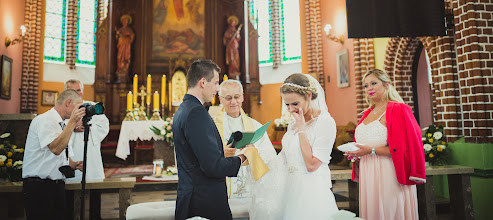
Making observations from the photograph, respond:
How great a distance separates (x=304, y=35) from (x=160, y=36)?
5169 millimetres

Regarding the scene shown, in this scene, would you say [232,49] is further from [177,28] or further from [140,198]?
[140,198]

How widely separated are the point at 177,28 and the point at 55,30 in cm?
536

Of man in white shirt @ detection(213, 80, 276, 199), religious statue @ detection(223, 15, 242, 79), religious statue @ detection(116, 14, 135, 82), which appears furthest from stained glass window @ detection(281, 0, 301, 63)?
man in white shirt @ detection(213, 80, 276, 199)

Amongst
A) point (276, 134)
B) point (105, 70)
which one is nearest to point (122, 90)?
point (105, 70)

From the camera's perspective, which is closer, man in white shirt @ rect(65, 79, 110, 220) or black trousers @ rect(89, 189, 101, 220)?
man in white shirt @ rect(65, 79, 110, 220)

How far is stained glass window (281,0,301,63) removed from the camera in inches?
554

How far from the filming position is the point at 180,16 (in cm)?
1216

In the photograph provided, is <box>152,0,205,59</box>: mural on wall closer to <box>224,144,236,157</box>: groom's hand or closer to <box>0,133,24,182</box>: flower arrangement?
→ <box>0,133,24,182</box>: flower arrangement

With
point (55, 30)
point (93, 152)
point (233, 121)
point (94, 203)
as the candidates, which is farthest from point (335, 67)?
point (55, 30)

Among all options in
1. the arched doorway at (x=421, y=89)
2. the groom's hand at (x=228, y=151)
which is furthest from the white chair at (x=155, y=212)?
the arched doorway at (x=421, y=89)

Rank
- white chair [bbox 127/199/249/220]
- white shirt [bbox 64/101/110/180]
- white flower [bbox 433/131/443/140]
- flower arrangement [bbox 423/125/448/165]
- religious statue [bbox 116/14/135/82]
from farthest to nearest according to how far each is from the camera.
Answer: religious statue [bbox 116/14/135/82] → white flower [bbox 433/131/443/140] → flower arrangement [bbox 423/125/448/165] → white shirt [bbox 64/101/110/180] → white chair [bbox 127/199/249/220]

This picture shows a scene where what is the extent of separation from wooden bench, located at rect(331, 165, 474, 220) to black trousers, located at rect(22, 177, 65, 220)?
2.60 metres

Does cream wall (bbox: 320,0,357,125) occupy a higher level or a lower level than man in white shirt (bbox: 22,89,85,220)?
higher

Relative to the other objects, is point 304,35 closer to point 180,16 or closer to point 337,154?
point 180,16
